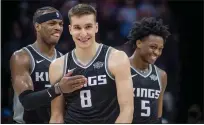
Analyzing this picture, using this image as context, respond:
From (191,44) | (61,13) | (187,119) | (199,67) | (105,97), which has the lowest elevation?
(187,119)

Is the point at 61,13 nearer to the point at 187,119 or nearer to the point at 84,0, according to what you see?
the point at 84,0

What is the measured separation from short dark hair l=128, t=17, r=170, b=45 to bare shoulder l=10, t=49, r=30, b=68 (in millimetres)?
815

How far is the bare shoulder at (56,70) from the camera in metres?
2.76

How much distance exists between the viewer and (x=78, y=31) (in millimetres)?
2713

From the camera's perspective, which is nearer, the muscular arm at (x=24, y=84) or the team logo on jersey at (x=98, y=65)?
the team logo on jersey at (x=98, y=65)

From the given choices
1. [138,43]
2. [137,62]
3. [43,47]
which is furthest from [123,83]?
[43,47]

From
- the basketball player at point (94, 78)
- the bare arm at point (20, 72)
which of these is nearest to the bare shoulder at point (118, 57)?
the basketball player at point (94, 78)

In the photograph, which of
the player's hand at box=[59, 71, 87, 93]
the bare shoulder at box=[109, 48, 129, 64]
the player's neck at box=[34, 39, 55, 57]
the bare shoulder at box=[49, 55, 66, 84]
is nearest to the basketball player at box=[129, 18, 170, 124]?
the bare shoulder at box=[109, 48, 129, 64]

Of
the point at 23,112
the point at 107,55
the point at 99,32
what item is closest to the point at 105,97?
the point at 107,55

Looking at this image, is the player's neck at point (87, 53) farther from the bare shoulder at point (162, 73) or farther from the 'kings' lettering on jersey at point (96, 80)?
the bare shoulder at point (162, 73)

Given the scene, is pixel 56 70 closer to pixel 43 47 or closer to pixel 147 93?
pixel 43 47

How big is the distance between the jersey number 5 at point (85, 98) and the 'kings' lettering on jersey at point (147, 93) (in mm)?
369

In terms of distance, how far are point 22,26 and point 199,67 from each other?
4.63 ft

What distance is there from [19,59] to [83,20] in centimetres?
61
